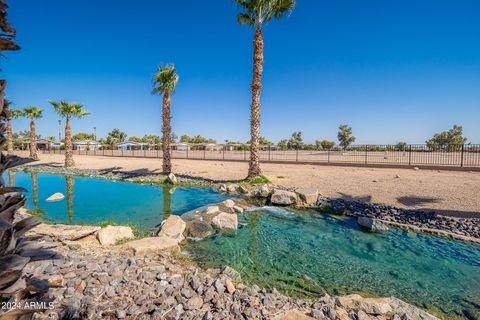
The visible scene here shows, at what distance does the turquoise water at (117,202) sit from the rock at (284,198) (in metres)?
2.85

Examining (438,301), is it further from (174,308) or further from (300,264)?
(174,308)

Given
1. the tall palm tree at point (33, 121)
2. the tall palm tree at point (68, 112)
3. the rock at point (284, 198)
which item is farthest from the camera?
the tall palm tree at point (33, 121)

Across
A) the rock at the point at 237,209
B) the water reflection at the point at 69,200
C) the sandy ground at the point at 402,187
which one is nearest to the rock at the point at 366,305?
the rock at the point at 237,209

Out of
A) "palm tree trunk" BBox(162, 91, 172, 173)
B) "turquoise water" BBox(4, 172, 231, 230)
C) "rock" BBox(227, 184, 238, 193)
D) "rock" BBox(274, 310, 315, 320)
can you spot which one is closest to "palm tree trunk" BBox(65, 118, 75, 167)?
"turquoise water" BBox(4, 172, 231, 230)

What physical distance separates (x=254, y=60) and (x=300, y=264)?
1296cm

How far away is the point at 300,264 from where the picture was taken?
6.18 metres

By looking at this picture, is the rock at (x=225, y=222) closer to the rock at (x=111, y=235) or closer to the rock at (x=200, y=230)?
the rock at (x=200, y=230)

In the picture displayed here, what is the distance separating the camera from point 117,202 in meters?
11.8

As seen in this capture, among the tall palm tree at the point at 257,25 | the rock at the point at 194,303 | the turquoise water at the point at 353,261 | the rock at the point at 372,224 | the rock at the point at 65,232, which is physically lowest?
the turquoise water at the point at 353,261

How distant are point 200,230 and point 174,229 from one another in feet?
2.90

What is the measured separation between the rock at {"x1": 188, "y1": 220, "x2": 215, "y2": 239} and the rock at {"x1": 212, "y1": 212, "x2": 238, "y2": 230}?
335 millimetres

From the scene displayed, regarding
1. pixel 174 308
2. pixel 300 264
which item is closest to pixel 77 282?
pixel 174 308

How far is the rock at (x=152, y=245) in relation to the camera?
5666 millimetres

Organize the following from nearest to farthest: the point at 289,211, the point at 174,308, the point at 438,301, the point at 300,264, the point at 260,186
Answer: the point at 174,308, the point at 438,301, the point at 300,264, the point at 289,211, the point at 260,186
